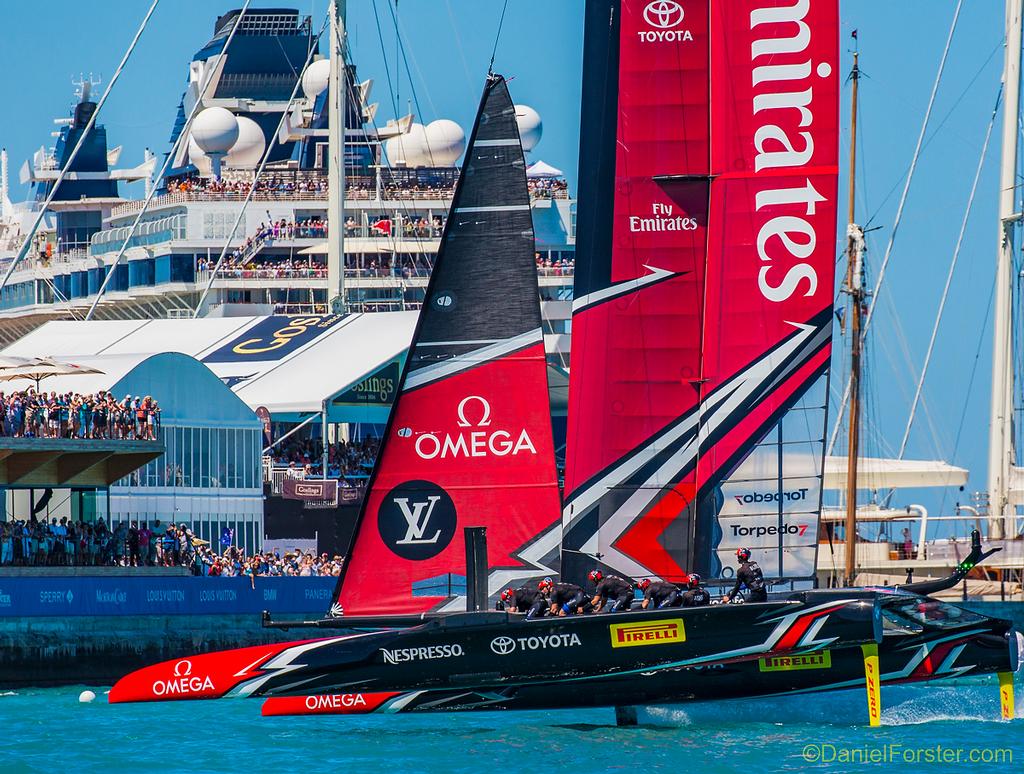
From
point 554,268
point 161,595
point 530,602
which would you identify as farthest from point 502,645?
point 554,268

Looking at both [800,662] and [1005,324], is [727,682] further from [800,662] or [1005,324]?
[1005,324]

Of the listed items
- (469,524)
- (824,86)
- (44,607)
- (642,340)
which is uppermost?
(824,86)

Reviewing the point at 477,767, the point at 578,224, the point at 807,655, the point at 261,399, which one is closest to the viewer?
the point at 477,767

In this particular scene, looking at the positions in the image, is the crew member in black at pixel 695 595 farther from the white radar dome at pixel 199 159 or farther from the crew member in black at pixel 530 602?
the white radar dome at pixel 199 159

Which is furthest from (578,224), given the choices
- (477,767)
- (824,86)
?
(477,767)

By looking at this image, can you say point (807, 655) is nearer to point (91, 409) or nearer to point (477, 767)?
point (477, 767)

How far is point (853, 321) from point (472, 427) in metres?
21.7

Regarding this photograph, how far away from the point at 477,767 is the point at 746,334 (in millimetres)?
7114

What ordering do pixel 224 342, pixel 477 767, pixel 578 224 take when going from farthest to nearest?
→ pixel 224 342
pixel 578 224
pixel 477 767

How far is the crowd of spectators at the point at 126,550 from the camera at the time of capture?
36.4m

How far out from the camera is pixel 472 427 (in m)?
23.7

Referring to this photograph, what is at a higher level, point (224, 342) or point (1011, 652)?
point (224, 342)

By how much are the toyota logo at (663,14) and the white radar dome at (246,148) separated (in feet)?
187

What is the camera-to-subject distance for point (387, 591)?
23.4m
